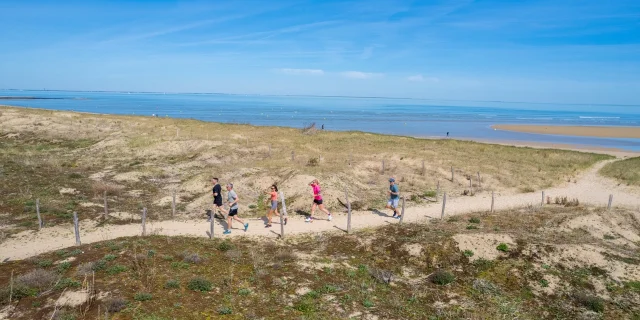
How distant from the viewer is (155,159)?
3909cm

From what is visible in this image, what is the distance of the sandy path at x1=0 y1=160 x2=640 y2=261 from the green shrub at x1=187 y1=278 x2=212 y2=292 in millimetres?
5605

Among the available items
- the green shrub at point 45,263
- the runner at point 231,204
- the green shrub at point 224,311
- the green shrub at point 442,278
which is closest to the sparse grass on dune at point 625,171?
the green shrub at point 442,278

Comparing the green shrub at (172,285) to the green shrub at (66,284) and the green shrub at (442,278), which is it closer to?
the green shrub at (66,284)

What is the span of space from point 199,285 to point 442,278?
29.1ft

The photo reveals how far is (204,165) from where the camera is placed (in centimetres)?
3678

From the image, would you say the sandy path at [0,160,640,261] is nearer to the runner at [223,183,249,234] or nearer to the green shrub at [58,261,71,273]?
the runner at [223,183,249,234]

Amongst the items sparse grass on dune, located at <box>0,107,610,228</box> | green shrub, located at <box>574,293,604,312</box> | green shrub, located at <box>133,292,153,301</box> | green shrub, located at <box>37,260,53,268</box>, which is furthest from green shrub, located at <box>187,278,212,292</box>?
green shrub, located at <box>574,293,604,312</box>

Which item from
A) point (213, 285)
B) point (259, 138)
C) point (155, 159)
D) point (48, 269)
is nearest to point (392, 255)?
→ point (213, 285)

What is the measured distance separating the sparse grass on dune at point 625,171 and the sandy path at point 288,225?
424 centimetres

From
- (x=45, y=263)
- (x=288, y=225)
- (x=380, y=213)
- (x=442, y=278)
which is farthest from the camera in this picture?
(x=380, y=213)

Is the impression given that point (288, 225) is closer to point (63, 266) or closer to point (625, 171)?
point (63, 266)

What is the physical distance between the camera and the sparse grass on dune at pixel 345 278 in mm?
12125

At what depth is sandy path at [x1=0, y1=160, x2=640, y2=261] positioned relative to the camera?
57.1ft

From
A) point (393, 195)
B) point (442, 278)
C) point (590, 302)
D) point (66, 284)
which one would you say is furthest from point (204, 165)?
point (590, 302)
